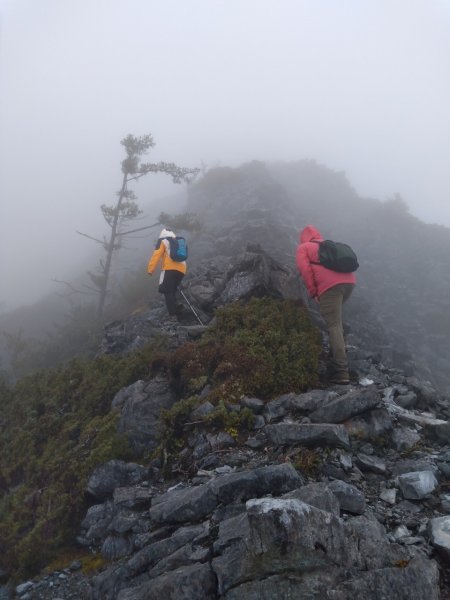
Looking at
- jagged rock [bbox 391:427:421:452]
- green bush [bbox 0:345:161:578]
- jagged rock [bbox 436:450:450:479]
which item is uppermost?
jagged rock [bbox 436:450:450:479]

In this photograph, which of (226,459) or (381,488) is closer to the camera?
(381,488)

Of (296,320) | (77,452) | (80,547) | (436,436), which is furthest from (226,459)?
(296,320)

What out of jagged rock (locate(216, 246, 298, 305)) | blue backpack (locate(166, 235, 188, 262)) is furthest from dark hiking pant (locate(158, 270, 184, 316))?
jagged rock (locate(216, 246, 298, 305))

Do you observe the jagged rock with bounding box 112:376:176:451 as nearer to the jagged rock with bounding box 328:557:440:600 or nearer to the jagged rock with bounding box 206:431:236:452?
the jagged rock with bounding box 206:431:236:452

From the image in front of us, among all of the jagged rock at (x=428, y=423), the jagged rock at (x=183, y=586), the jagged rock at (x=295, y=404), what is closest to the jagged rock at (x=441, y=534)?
the jagged rock at (x=183, y=586)

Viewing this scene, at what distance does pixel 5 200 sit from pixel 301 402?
58977 millimetres

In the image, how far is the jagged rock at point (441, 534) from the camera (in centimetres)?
399

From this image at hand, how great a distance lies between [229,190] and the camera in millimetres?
34188

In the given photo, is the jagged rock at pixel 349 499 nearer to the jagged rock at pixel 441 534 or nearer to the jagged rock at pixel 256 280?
the jagged rock at pixel 441 534

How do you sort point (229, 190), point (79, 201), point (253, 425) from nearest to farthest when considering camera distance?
point (253, 425)
point (229, 190)
point (79, 201)

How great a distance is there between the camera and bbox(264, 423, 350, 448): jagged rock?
577cm

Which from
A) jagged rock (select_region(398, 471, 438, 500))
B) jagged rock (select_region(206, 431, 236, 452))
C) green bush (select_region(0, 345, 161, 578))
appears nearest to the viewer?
jagged rock (select_region(398, 471, 438, 500))

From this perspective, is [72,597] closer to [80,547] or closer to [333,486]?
[80,547]

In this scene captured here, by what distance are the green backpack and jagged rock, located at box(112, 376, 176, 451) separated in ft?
11.6
